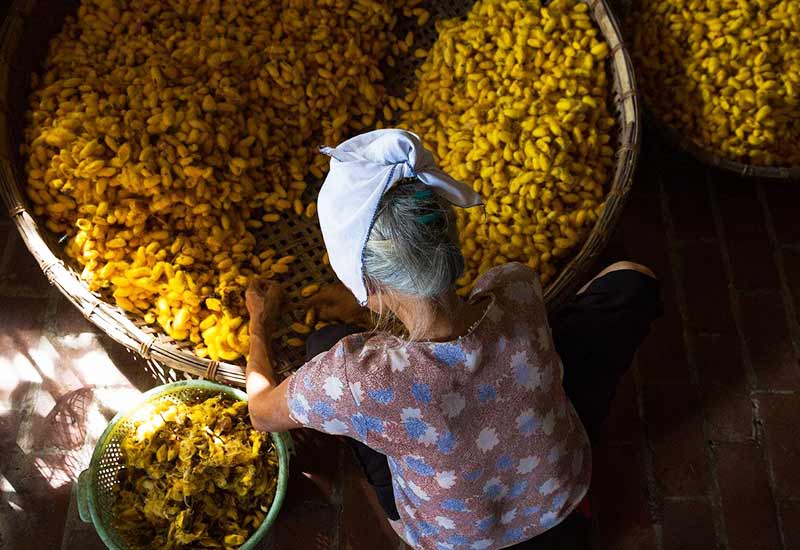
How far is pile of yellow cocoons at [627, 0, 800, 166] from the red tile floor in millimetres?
279

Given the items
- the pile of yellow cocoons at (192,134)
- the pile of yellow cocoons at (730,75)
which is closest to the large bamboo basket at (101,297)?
the pile of yellow cocoons at (192,134)

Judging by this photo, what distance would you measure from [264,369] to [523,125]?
939 millimetres

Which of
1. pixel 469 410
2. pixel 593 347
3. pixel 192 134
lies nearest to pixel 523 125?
pixel 593 347

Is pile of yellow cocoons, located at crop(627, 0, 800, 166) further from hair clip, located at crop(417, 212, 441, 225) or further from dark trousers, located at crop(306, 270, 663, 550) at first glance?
hair clip, located at crop(417, 212, 441, 225)

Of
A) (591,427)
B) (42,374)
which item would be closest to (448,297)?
(591,427)

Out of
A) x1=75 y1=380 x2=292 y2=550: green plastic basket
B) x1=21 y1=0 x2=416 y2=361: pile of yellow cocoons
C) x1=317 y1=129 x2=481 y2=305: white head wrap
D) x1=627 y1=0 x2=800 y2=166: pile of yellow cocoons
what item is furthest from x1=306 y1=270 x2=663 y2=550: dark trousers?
x1=627 y1=0 x2=800 y2=166: pile of yellow cocoons

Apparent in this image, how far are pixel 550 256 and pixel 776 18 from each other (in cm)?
109

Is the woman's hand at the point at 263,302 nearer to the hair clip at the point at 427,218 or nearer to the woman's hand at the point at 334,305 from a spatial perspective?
the woman's hand at the point at 334,305

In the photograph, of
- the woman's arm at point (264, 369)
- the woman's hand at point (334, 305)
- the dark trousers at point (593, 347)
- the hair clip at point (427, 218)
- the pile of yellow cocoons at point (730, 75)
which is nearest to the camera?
the hair clip at point (427, 218)

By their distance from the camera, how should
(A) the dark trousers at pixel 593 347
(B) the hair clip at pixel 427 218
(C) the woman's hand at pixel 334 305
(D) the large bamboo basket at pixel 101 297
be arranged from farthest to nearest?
(C) the woman's hand at pixel 334 305, (D) the large bamboo basket at pixel 101 297, (A) the dark trousers at pixel 593 347, (B) the hair clip at pixel 427 218

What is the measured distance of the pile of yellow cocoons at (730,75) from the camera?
7.25 feet

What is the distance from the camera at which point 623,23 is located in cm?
239

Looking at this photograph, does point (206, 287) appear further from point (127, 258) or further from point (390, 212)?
point (390, 212)

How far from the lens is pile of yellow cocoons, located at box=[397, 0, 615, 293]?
1.94 m
